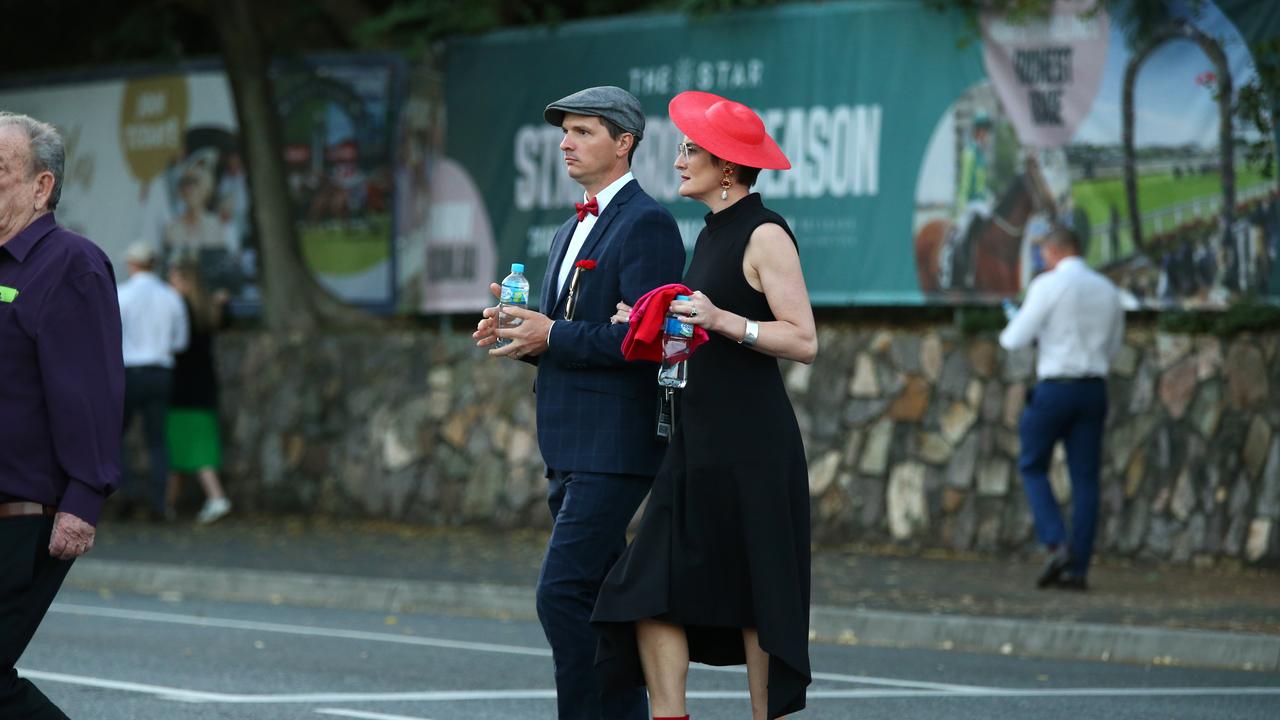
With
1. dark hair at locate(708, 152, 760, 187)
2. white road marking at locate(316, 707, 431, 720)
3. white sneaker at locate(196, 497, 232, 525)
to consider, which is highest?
dark hair at locate(708, 152, 760, 187)

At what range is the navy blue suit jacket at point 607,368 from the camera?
6.00 m

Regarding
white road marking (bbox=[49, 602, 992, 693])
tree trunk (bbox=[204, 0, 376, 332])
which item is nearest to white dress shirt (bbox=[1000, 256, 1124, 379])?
white road marking (bbox=[49, 602, 992, 693])

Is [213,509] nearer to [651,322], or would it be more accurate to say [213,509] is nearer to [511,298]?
[511,298]

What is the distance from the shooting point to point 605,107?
20.1ft

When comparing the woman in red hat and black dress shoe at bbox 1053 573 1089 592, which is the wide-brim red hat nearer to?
the woman in red hat

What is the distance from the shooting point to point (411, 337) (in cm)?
1694

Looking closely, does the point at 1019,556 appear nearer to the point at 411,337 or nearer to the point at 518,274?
the point at 411,337

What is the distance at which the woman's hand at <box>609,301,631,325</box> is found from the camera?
5.84m

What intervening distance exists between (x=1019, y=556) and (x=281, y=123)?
799 cm

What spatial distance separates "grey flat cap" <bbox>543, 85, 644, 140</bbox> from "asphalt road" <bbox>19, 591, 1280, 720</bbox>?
2.62 m

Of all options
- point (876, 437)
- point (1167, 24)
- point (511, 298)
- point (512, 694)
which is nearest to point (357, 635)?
point (512, 694)

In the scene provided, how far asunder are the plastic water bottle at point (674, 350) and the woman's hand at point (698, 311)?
18 millimetres

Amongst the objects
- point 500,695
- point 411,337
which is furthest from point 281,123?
point 500,695

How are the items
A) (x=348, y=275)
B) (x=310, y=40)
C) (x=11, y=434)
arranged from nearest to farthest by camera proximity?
(x=11, y=434) → (x=348, y=275) → (x=310, y=40)
